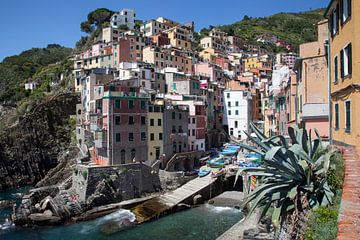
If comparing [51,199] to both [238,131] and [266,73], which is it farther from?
[266,73]

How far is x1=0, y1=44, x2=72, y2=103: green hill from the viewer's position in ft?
279

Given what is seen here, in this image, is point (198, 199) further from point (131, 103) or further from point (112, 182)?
point (131, 103)

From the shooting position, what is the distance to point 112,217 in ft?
119

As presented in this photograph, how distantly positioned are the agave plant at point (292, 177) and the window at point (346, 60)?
172 inches

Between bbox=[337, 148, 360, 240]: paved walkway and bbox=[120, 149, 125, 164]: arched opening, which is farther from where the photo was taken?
bbox=[120, 149, 125, 164]: arched opening

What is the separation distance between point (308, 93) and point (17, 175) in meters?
53.2

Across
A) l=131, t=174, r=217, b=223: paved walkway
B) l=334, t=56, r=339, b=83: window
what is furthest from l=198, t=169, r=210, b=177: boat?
l=334, t=56, r=339, b=83: window

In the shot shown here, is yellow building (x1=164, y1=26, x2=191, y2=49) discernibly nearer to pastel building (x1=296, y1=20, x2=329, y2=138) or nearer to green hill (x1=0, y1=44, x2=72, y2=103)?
green hill (x1=0, y1=44, x2=72, y2=103)

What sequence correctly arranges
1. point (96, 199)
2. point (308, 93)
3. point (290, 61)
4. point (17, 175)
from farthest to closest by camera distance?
point (290, 61), point (17, 175), point (96, 199), point (308, 93)

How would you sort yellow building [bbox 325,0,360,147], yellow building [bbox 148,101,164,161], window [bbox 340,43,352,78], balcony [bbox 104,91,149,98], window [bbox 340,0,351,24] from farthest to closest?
yellow building [bbox 148,101,164,161] < balcony [bbox 104,91,149,98] < window [bbox 340,43,352,78] < window [bbox 340,0,351,24] < yellow building [bbox 325,0,360,147]

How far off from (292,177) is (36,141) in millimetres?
60089

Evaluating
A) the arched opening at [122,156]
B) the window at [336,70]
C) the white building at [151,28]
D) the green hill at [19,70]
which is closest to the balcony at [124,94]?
the arched opening at [122,156]

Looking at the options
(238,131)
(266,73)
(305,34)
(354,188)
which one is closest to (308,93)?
(354,188)

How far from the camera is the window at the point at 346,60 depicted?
13.9 m
